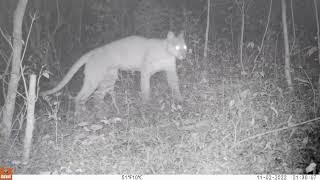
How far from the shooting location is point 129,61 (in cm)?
700

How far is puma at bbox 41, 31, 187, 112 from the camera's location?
680cm

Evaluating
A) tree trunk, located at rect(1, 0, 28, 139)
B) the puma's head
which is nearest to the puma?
the puma's head

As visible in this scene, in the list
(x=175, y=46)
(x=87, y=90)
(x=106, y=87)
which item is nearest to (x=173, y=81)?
(x=175, y=46)

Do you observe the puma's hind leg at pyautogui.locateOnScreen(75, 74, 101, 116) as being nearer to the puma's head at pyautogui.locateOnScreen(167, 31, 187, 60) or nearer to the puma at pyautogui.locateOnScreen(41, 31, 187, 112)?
the puma at pyautogui.locateOnScreen(41, 31, 187, 112)

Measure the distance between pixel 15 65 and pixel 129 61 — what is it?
7.70 ft

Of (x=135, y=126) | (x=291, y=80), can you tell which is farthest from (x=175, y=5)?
(x=135, y=126)

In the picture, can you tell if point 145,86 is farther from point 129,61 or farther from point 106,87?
point 106,87

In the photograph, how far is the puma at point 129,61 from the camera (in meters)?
6.80

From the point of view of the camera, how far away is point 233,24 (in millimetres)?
10250

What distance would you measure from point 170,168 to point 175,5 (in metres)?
6.83

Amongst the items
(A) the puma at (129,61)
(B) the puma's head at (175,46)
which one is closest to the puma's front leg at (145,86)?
(A) the puma at (129,61)

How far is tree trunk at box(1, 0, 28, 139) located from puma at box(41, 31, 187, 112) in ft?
5.17

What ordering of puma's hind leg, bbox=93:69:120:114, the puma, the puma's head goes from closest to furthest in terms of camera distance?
1. puma's hind leg, bbox=93:69:120:114
2. the puma
3. the puma's head

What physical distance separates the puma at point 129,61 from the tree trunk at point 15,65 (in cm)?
157
